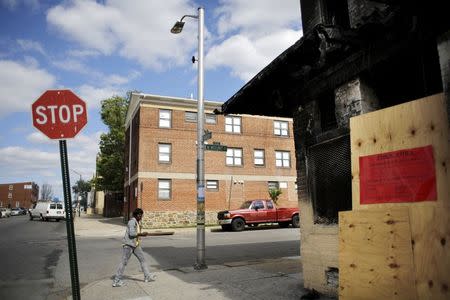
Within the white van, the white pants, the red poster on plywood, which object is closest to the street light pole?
the white pants

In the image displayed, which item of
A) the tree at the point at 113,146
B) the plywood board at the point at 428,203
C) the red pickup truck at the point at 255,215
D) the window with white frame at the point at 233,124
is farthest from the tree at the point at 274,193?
the plywood board at the point at 428,203

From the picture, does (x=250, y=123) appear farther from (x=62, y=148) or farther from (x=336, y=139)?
(x=62, y=148)

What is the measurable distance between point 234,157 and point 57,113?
2746cm

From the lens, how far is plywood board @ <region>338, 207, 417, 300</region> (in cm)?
422

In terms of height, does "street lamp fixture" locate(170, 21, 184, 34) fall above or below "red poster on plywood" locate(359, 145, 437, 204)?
above

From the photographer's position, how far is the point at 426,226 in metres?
4.04

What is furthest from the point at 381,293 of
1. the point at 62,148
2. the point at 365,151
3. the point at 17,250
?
the point at 17,250

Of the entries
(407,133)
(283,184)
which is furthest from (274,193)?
(407,133)

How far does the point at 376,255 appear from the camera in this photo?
4.50 m

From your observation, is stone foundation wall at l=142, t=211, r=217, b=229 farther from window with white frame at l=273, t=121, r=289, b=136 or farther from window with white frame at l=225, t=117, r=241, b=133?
window with white frame at l=273, t=121, r=289, b=136

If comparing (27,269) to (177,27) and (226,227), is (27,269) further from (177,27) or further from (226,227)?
(226,227)

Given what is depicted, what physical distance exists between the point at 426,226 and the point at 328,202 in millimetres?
2563

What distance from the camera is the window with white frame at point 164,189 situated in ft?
95.3

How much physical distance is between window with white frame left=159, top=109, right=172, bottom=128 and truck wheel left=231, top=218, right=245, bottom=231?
1030cm
